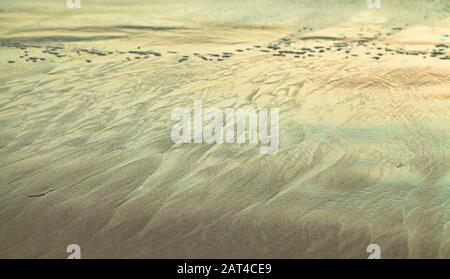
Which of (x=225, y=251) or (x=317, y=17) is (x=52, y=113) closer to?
(x=225, y=251)

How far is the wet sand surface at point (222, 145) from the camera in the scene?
303 centimetres

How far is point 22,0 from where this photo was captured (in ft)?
31.9

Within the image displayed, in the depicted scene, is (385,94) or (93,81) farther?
(93,81)

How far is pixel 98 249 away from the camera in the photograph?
2889 millimetres

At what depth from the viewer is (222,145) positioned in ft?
13.8

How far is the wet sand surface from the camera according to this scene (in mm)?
3029

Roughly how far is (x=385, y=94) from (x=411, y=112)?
51cm

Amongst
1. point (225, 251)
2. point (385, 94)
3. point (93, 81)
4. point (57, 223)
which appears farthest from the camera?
point (93, 81)

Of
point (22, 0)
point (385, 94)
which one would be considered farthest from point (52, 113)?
point (22, 0)

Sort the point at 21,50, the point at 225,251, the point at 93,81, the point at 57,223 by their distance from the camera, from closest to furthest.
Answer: the point at 225,251
the point at 57,223
the point at 93,81
the point at 21,50

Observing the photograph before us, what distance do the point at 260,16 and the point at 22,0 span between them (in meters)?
3.78

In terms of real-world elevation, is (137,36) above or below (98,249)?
above
